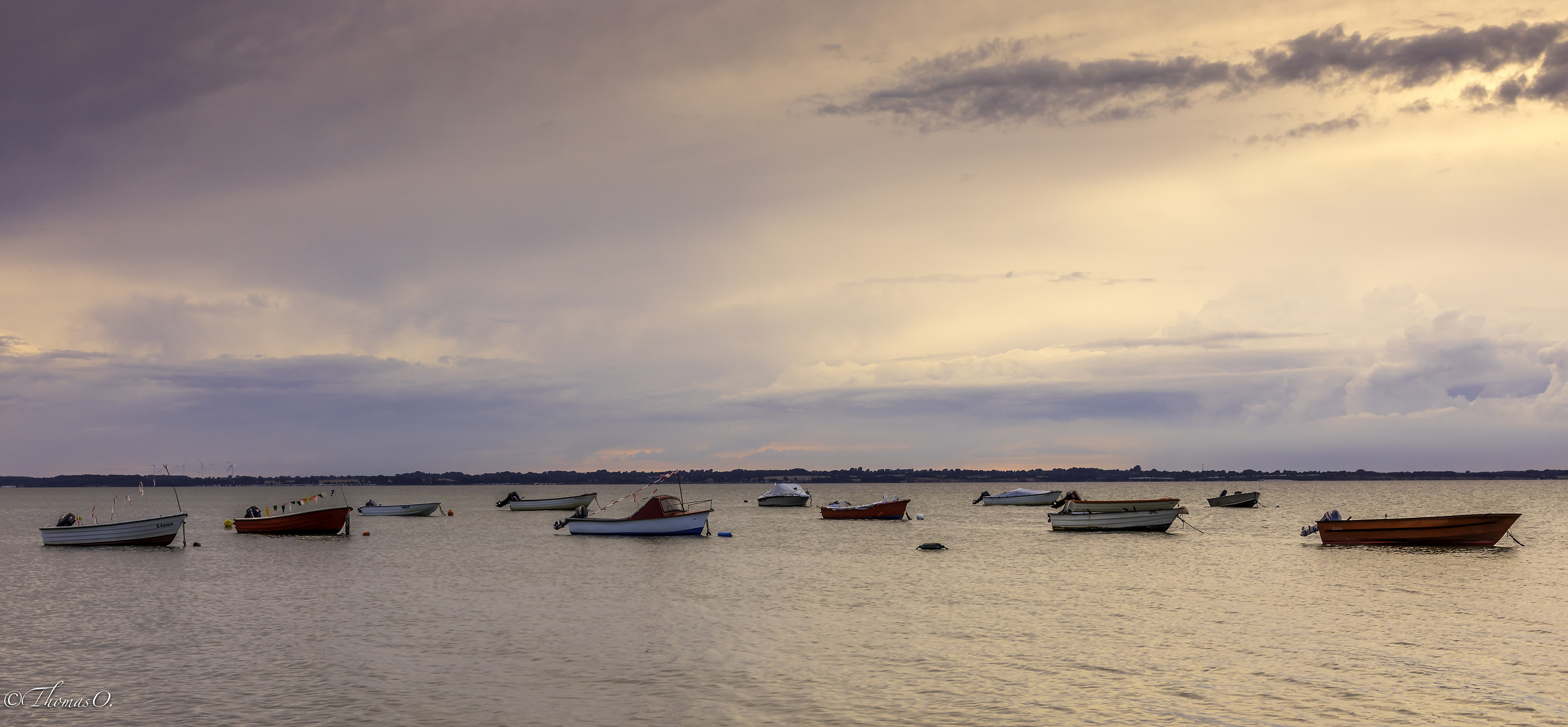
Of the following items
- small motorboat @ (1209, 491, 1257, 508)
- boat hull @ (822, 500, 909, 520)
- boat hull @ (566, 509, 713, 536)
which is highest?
boat hull @ (566, 509, 713, 536)

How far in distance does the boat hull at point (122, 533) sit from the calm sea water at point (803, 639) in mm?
7730

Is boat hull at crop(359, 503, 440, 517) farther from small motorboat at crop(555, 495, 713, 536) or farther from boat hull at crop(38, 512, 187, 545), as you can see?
small motorboat at crop(555, 495, 713, 536)

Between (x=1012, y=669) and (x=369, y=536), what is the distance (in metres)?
77.0

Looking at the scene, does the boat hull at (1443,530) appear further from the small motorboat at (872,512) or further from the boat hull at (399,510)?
the boat hull at (399,510)

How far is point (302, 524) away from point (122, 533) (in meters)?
14.5

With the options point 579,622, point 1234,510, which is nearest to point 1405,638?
point 579,622

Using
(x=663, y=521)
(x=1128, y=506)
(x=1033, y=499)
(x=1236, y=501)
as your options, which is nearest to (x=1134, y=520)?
(x=1128, y=506)

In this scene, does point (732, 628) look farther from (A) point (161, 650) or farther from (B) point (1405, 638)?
(B) point (1405, 638)

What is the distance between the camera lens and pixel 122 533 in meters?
68.9

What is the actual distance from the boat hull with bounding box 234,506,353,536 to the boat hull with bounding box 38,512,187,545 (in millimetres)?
10481

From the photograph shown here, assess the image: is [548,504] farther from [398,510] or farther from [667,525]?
[667,525]

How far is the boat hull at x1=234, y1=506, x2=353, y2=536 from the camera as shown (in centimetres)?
8150

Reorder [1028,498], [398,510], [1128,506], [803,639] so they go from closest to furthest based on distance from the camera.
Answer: [803,639], [1128,506], [398,510], [1028,498]

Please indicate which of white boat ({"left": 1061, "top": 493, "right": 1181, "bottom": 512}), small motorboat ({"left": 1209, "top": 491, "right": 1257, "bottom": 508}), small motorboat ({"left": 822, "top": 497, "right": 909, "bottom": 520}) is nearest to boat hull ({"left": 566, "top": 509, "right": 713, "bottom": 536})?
white boat ({"left": 1061, "top": 493, "right": 1181, "bottom": 512})
